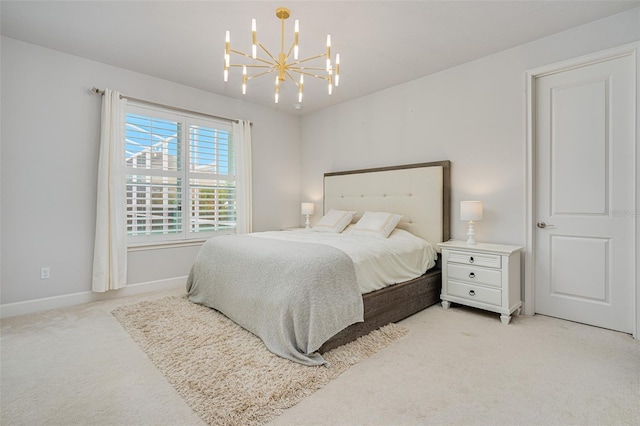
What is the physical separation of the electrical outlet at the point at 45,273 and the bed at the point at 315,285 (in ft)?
4.30

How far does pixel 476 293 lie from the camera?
112 inches

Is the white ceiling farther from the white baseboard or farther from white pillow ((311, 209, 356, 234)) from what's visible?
the white baseboard

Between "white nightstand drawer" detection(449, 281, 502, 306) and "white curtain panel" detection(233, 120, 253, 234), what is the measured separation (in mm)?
2790

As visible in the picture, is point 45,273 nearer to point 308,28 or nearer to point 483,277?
point 308,28

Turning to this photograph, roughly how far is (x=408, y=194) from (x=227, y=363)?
2.65 metres

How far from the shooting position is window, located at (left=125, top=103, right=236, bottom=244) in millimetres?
3551

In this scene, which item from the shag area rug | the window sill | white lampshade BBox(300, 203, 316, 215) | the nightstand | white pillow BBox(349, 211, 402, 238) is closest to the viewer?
the shag area rug

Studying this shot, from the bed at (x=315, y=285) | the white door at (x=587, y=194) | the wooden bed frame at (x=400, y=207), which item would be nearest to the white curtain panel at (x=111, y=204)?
the bed at (x=315, y=285)

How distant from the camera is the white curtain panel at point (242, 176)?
435cm

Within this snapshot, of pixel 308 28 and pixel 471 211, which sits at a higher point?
pixel 308 28

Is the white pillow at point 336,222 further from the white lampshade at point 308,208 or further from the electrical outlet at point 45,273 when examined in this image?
the electrical outlet at point 45,273

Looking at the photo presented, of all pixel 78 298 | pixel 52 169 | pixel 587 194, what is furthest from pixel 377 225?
pixel 52 169

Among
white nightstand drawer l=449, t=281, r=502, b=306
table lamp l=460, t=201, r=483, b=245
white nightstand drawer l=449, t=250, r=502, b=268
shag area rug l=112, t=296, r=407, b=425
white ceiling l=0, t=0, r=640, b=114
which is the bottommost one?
shag area rug l=112, t=296, r=407, b=425

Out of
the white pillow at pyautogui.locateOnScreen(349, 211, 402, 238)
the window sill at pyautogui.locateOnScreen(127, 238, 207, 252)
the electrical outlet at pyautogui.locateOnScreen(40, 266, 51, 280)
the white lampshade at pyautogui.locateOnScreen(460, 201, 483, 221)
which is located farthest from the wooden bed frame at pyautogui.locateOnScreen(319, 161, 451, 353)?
the electrical outlet at pyautogui.locateOnScreen(40, 266, 51, 280)
